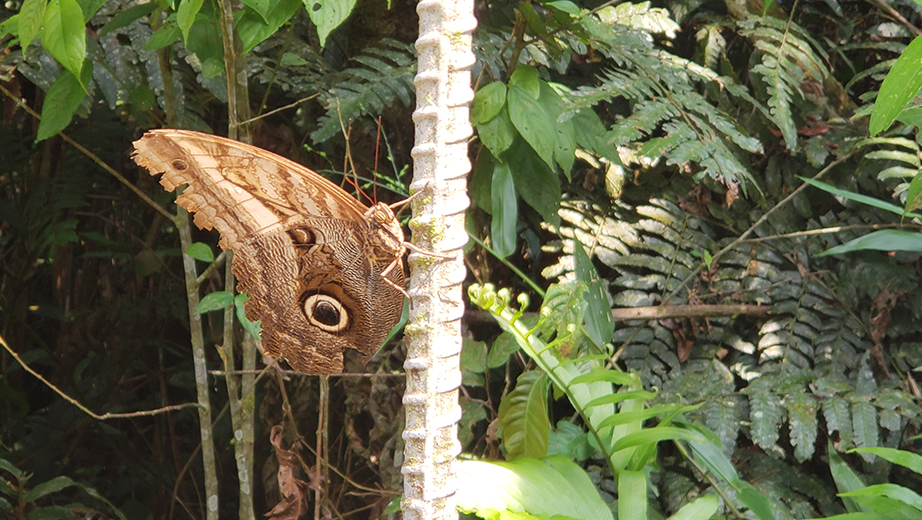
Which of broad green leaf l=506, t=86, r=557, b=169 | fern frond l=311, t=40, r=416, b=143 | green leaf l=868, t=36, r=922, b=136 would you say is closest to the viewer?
green leaf l=868, t=36, r=922, b=136

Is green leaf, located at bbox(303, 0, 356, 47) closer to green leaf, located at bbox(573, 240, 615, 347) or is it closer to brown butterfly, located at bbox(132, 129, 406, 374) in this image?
brown butterfly, located at bbox(132, 129, 406, 374)

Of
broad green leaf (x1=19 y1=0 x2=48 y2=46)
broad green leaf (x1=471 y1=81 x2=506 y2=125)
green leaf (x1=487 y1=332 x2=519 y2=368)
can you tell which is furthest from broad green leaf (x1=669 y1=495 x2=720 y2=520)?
broad green leaf (x1=19 y1=0 x2=48 y2=46)

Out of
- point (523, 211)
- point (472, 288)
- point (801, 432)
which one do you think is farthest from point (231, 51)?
point (801, 432)

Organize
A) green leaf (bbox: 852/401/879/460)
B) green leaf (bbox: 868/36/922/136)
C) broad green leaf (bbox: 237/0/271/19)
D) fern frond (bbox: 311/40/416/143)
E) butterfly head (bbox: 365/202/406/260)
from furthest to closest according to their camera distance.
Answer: fern frond (bbox: 311/40/416/143) < green leaf (bbox: 852/401/879/460) < broad green leaf (bbox: 237/0/271/19) < butterfly head (bbox: 365/202/406/260) < green leaf (bbox: 868/36/922/136)

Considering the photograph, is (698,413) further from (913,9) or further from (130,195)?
(130,195)

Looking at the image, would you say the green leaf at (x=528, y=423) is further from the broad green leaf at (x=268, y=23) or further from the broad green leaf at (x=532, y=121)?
the broad green leaf at (x=268, y=23)

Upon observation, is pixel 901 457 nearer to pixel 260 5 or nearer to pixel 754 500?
pixel 754 500

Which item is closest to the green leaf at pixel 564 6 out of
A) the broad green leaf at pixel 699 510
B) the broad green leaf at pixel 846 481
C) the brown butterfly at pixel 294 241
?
the brown butterfly at pixel 294 241
